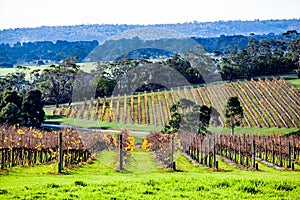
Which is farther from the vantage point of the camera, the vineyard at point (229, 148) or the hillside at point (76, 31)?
the hillside at point (76, 31)

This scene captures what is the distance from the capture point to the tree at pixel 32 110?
40638 millimetres

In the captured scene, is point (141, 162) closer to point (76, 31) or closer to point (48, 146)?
point (48, 146)

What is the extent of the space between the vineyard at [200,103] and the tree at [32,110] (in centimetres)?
344

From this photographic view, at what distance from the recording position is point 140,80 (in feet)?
144

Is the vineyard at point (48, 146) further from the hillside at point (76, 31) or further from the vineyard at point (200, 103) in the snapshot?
the hillside at point (76, 31)

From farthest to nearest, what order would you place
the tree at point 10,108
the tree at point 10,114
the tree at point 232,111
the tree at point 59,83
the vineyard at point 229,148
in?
the tree at point 59,83
the tree at point 10,108
the tree at point 10,114
the tree at point 232,111
the vineyard at point 229,148

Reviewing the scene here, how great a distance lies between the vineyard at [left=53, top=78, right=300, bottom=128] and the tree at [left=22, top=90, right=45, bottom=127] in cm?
344

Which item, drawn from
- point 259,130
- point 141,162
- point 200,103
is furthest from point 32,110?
point 141,162

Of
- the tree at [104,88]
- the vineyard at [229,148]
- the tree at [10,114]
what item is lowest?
the vineyard at [229,148]

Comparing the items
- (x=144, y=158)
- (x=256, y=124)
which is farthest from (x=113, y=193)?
(x=256, y=124)

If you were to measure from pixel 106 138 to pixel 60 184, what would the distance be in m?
18.2

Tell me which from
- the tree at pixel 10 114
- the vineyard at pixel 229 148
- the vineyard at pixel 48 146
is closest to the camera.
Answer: the vineyard at pixel 48 146

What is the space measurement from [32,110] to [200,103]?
14.6 m

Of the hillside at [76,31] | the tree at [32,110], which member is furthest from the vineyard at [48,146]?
the hillside at [76,31]
